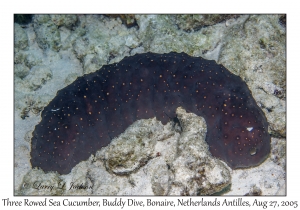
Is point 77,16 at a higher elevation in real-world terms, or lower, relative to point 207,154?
higher

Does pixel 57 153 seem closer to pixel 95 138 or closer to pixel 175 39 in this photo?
pixel 95 138

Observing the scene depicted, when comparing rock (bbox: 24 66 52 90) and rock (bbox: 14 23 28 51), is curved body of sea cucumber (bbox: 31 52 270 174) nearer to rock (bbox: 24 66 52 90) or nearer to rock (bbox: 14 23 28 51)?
rock (bbox: 24 66 52 90)

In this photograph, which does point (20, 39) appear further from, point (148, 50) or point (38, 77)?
point (148, 50)

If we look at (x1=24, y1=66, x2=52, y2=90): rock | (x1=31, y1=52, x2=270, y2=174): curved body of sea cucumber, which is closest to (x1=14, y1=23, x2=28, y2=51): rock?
(x1=24, y1=66, x2=52, y2=90): rock

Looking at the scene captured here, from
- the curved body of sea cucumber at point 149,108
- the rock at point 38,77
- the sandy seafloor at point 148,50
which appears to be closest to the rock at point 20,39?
the sandy seafloor at point 148,50

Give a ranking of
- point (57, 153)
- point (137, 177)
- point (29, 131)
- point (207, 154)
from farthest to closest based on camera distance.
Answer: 1. point (29, 131)
2. point (57, 153)
3. point (137, 177)
4. point (207, 154)

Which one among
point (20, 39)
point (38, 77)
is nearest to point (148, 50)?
point (38, 77)

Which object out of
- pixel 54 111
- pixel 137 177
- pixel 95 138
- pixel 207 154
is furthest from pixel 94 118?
pixel 207 154

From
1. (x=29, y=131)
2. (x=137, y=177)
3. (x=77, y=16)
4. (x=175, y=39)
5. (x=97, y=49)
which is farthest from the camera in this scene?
(x=77, y=16)
